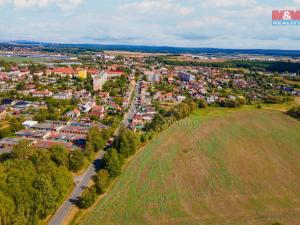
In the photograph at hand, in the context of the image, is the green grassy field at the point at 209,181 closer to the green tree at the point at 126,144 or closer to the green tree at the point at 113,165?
the green tree at the point at 113,165

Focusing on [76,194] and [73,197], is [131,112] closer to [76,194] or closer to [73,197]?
[76,194]

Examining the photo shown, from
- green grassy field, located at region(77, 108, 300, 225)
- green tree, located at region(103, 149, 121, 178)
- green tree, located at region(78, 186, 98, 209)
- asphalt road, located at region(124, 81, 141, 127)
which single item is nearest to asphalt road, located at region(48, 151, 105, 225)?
green tree, located at region(78, 186, 98, 209)

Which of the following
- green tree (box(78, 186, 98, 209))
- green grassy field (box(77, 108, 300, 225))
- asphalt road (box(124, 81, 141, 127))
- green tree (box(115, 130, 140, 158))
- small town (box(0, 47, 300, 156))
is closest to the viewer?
green grassy field (box(77, 108, 300, 225))

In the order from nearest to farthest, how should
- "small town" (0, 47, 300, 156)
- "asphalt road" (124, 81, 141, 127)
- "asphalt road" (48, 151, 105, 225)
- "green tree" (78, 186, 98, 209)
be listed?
"asphalt road" (48, 151, 105, 225) → "green tree" (78, 186, 98, 209) → "small town" (0, 47, 300, 156) → "asphalt road" (124, 81, 141, 127)

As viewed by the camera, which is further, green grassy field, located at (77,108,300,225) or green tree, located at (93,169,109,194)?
green tree, located at (93,169,109,194)

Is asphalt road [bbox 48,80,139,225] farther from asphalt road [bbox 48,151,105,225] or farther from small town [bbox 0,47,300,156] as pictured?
small town [bbox 0,47,300,156]

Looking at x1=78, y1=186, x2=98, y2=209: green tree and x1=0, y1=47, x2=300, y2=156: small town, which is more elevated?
x1=0, y1=47, x2=300, y2=156: small town

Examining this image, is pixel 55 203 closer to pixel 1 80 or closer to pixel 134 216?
pixel 134 216

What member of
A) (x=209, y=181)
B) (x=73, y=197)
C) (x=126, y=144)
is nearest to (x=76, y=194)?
(x=73, y=197)

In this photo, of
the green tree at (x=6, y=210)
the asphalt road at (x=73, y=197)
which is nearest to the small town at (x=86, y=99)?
the asphalt road at (x=73, y=197)
